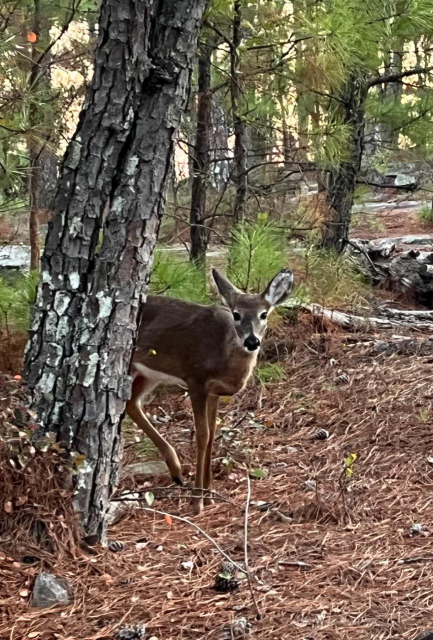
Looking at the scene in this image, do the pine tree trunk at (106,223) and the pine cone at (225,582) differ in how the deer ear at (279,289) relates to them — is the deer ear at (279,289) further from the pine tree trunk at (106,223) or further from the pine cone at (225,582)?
the pine cone at (225,582)

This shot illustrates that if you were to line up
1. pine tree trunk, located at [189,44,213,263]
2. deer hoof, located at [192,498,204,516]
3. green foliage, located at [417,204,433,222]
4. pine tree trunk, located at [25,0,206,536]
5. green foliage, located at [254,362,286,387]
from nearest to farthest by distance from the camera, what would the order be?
1. pine tree trunk, located at [25,0,206,536]
2. deer hoof, located at [192,498,204,516]
3. green foliage, located at [254,362,286,387]
4. pine tree trunk, located at [189,44,213,263]
5. green foliage, located at [417,204,433,222]

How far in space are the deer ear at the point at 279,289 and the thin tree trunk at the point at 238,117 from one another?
2125 mm

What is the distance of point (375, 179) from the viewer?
2070 centimetres

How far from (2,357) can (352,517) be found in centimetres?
263

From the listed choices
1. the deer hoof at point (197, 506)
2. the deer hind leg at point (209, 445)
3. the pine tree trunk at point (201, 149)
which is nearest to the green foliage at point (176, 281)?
the pine tree trunk at point (201, 149)

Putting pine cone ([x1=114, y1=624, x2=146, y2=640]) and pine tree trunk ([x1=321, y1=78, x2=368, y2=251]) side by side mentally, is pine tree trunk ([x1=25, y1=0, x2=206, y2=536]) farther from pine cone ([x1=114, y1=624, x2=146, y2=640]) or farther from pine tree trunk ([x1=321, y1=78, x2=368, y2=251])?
pine tree trunk ([x1=321, y1=78, x2=368, y2=251])

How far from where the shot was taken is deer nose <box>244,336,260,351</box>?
4.58m

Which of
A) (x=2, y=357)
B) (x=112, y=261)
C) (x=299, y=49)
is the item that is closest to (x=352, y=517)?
(x=112, y=261)

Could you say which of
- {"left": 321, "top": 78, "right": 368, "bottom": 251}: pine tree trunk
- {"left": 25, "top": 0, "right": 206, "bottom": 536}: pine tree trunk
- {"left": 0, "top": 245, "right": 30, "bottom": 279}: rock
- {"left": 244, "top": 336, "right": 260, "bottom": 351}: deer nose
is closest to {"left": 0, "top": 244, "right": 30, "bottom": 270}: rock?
{"left": 0, "top": 245, "right": 30, "bottom": 279}: rock

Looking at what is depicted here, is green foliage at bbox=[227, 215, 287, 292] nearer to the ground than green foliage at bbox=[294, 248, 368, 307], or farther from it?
farther from it

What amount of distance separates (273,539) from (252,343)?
1198mm

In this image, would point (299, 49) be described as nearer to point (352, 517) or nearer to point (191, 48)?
point (191, 48)

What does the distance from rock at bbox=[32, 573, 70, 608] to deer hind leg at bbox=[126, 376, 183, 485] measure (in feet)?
5.37

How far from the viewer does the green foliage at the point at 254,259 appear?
255 inches
